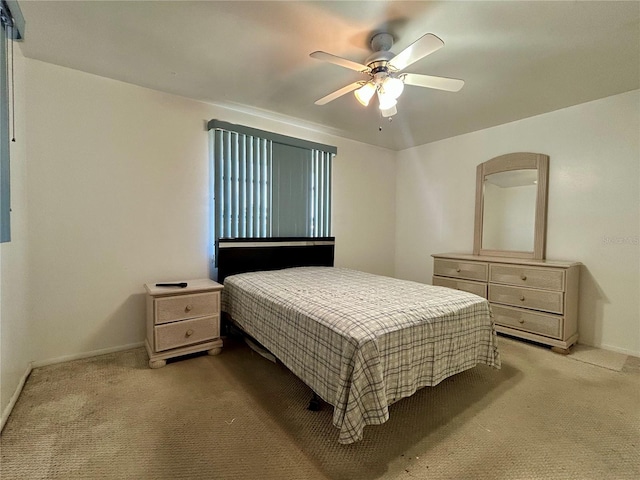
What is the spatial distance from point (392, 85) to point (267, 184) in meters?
1.81

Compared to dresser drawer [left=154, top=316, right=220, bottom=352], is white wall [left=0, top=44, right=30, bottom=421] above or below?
above

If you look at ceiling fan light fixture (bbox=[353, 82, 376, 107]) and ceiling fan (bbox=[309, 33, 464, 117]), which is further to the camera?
ceiling fan light fixture (bbox=[353, 82, 376, 107])

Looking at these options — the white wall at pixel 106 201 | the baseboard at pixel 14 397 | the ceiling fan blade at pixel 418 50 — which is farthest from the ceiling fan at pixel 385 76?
the baseboard at pixel 14 397

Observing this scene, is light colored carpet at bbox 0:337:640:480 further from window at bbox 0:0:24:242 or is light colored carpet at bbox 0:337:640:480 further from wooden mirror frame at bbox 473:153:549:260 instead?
wooden mirror frame at bbox 473:153:549:260

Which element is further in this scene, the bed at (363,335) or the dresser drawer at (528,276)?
the dresser drawer at (528,276)

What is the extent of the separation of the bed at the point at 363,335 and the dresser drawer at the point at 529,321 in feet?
3.53

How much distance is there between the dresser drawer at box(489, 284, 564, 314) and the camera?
2713 millimetres

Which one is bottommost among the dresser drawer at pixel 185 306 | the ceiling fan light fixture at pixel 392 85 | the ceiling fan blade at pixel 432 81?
the dresser drawer at pixel 185 306

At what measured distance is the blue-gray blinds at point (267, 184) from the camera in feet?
10.1

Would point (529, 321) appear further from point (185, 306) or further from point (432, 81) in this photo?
point (185, 306)

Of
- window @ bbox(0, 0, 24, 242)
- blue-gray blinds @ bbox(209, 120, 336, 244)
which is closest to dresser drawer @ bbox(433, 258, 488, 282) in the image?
blue-gray blinds @ bbox(209, 120, 336, 244)

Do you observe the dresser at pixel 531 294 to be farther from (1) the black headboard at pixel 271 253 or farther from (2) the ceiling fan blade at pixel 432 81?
(2) the ceiling fan blade at pixel 432 81

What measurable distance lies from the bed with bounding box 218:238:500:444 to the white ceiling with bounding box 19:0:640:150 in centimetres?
173

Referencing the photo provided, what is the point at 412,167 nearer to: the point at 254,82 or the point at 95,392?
the point at 254,82
